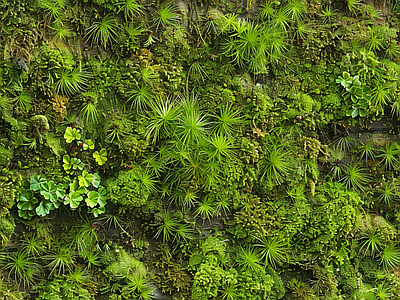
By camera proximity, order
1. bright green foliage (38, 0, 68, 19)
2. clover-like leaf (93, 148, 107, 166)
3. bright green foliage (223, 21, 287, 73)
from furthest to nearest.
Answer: bright green foliage (223, 21, 287, 73), clover-like leaf (93, 148, 107, 166), bright green foliage (38, 0, 68, 19)

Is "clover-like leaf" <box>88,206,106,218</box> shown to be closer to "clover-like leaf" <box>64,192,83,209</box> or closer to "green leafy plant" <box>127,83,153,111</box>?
"clover-like leaf" <box>64,192,83,209</box>

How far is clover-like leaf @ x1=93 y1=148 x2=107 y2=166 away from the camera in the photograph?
3.91 metres

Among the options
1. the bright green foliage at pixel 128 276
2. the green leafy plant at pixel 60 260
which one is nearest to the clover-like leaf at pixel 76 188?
the green leafy plant at pixel 60 260

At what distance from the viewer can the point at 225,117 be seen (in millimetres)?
4051

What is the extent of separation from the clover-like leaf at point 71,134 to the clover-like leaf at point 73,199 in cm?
56

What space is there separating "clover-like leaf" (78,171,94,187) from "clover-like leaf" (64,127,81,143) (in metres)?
0.37

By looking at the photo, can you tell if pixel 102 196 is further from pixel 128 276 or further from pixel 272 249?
pixel 272 249

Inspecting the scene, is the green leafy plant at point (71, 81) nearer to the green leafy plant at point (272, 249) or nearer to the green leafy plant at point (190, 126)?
the green leafy plant at point (190, 126)

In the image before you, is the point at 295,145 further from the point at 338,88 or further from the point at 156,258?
the point at 156,258

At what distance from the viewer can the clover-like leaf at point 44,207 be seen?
3.73 meters

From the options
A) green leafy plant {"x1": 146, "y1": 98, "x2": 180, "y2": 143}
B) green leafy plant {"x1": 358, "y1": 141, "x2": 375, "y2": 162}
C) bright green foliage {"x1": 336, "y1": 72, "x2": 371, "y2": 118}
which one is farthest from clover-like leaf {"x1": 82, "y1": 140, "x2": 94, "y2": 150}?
green leafy plant {"x1": 358, "y1": 141, "x2": 375, "y2": 162}

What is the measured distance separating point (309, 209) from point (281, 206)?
0.33 metres

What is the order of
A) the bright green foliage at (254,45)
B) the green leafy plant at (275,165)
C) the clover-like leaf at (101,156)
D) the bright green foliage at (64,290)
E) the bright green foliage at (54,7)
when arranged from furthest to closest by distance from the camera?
the green leafy plant at (275,165) < the bright green foliage at (254,45) < the clover-like leaf at (101,156) < the bright green foliage at (64,290) < the bright green foliage at (54,7)

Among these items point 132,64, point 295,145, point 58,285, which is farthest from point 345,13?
point 58,285
